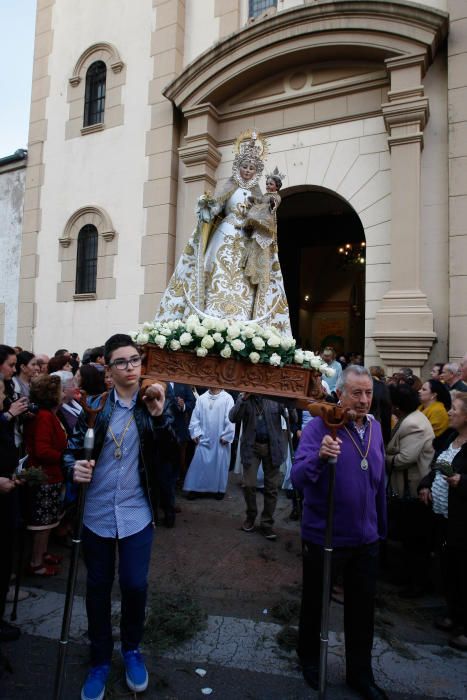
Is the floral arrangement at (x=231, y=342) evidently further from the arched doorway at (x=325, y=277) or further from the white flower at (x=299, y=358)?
the arched doorway at (x=325, y=277)

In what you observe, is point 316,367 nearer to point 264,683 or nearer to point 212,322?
point 212,322

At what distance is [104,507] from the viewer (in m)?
3.03

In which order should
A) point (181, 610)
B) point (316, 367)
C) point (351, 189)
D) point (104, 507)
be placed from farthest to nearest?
point (351, 189) < point (181, 610) < point (316, 367) < point (104, 507)

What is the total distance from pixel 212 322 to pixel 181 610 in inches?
89.1

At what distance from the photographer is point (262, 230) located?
5055mm

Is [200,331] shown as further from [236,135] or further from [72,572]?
[236,135]

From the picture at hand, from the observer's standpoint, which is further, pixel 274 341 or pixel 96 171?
pixel 96 171

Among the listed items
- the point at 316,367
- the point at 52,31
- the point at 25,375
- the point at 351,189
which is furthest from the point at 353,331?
the point at 316,367

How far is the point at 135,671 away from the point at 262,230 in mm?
3761

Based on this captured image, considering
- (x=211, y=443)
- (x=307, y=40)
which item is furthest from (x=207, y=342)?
(x=307, y=40)

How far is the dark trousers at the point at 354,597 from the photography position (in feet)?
10.2

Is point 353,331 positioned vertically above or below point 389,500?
above

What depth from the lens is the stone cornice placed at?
837cm

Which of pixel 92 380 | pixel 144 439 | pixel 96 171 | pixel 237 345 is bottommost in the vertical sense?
pixel 144 439
